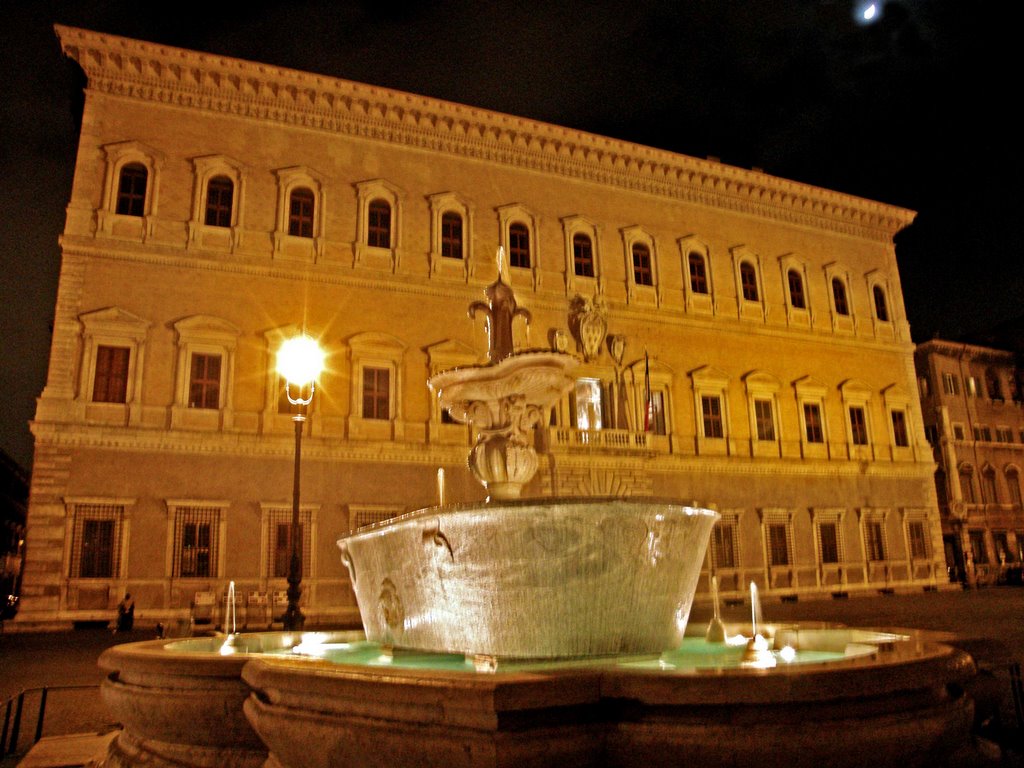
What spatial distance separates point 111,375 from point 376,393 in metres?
5.87

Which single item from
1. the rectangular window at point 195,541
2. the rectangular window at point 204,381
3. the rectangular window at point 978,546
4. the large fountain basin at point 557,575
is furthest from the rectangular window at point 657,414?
the rectangular window at point 978,546

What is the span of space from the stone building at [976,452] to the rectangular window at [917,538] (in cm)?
661

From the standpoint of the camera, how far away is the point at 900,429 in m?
26.9

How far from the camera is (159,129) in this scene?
19.1 metres

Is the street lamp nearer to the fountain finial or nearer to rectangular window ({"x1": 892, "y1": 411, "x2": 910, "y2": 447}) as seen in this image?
the fountain finial

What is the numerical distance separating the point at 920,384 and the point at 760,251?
13.3 meters

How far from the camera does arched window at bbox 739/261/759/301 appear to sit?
25359 mm

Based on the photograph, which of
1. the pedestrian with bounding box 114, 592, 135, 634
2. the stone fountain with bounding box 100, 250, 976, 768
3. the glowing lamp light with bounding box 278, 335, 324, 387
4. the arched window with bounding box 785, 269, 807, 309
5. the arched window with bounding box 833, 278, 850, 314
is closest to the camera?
the stone fountain with bounding box 100, 250, 976, 768

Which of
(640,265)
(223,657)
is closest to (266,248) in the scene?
(640,265)

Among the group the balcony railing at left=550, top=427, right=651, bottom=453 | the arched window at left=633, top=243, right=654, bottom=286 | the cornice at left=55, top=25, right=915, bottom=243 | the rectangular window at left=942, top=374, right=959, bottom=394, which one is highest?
the cornice at left=55, top=25, right=915, bottom=243

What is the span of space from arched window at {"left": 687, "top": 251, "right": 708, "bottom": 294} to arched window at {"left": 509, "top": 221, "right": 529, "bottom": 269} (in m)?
5.50

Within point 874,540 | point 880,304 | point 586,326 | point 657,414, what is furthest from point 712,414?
point 586,326

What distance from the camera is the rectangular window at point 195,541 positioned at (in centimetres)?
1700

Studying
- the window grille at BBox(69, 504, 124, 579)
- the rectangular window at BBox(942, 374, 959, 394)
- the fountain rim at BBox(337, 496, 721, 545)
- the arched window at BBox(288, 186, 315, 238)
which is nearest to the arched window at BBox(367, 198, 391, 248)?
the arched window at BBox(288, 186, 315, 238)
